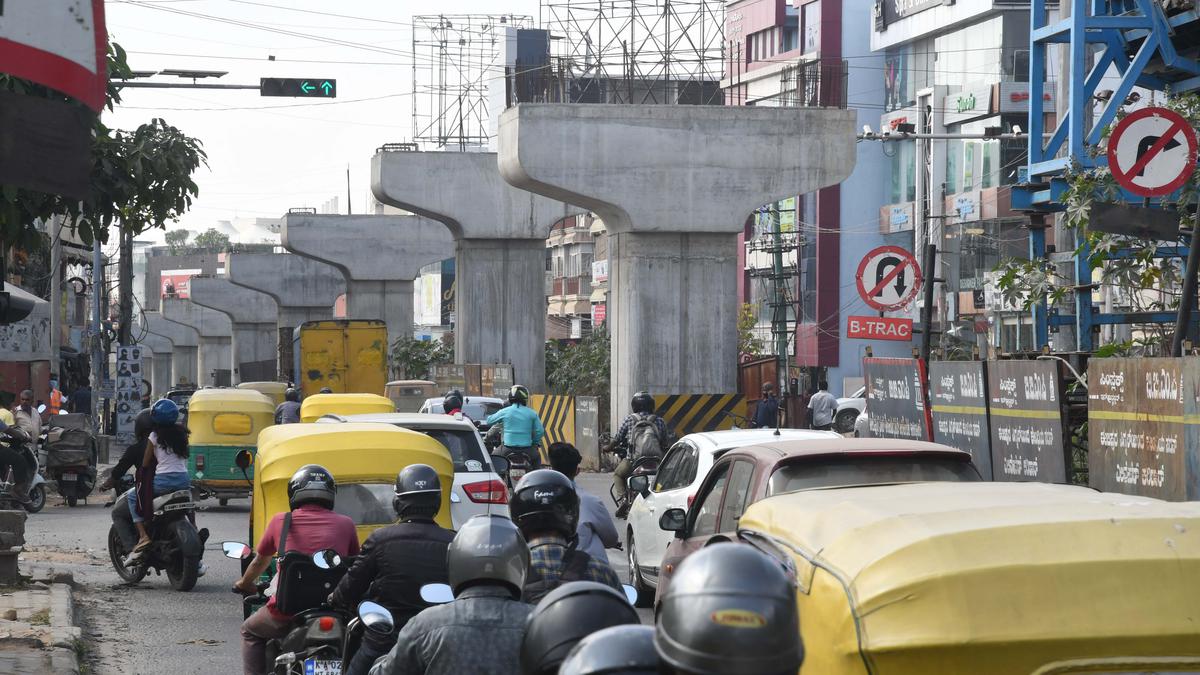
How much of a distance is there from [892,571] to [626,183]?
75.0 feet

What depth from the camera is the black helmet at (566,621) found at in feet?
11.3

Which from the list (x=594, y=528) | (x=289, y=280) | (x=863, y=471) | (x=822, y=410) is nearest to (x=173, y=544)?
(x=594, y=528)

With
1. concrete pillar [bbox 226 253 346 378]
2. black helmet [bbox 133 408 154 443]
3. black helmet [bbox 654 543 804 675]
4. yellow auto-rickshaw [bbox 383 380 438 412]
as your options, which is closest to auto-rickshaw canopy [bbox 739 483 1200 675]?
black helmet [bbox 654 543 804 675]

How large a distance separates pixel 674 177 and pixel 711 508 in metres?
17.7

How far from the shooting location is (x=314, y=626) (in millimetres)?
6750

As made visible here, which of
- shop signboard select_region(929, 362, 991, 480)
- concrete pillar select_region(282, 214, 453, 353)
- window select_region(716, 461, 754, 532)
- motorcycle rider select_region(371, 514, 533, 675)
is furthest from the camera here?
concrete pillar select_region(282, 214, 453, 353)

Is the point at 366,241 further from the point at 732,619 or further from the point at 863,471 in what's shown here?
the point at 732,619

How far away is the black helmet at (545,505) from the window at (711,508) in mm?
3479

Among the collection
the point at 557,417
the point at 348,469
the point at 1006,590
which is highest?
the point at 1006,590

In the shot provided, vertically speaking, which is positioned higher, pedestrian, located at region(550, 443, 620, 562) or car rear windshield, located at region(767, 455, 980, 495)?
car rear windshield, located at region(767, 455, 980, 495)

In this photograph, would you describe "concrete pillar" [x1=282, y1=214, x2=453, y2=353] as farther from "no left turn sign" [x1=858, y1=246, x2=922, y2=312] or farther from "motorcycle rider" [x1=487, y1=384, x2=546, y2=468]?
"no left turn sign" [x1=858, y1=246, x2=922, y2=312]

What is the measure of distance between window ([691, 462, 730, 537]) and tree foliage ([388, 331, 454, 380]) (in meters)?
46.9

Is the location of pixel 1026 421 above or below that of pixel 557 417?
above

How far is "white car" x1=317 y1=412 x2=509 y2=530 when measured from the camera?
12.8m
